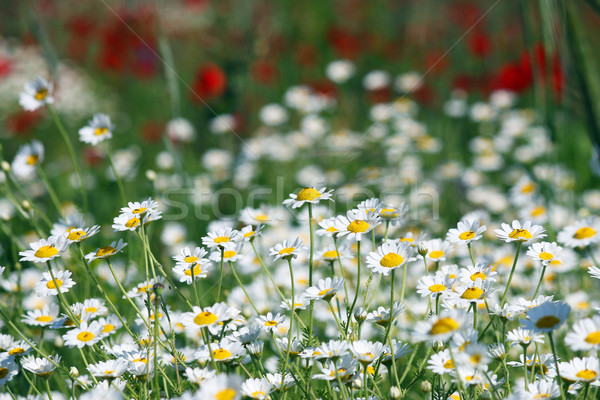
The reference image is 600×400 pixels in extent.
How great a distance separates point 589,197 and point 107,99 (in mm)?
5414

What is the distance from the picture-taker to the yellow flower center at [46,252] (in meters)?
1.47

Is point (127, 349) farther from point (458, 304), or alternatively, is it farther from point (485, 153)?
point (485, 153)

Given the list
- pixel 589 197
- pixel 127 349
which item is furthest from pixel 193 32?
pixel 127 349

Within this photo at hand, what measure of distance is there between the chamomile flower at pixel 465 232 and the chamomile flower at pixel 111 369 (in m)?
0.83

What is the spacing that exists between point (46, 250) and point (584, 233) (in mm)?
1441

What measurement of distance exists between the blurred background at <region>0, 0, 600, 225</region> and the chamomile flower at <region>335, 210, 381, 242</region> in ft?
3.18

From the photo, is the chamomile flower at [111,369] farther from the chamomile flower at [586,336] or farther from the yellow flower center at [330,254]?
the chamomile flower at [586,336]

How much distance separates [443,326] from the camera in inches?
43.9

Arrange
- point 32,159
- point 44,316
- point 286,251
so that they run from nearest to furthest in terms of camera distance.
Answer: point 286,251 → point 44,316 → point 32,159

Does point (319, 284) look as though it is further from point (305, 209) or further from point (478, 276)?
point (305, 209)

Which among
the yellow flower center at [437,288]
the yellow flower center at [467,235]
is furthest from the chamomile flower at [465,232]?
the yellow flower center at [437,288]

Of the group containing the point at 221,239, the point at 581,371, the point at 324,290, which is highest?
the point at 221,239

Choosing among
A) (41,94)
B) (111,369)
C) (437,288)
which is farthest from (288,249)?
(41,94)

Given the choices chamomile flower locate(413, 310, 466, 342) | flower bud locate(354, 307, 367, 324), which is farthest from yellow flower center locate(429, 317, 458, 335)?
flower bud locate(354, 307, 367, 324)
